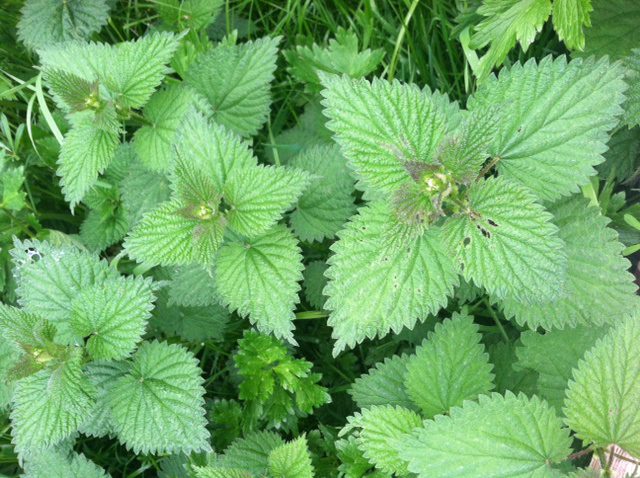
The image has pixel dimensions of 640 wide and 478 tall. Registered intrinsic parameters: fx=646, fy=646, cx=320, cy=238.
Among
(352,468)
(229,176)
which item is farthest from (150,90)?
(352,468)

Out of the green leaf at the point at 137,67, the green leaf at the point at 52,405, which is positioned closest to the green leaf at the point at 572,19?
the green leaf at the point at 137,67

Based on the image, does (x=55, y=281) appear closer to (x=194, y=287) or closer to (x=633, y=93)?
(x=194, y=287)

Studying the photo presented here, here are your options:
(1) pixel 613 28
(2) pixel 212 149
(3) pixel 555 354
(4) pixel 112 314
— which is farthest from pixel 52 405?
(1) pixel 613 28

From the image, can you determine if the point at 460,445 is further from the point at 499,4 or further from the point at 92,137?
the point at 92,137

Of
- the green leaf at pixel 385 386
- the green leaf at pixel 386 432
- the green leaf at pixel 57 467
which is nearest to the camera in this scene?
the green leaf at pixel 386 432

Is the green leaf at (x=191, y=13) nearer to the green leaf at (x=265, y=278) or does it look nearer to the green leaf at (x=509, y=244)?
the green leaf at (x=265, y=278)
